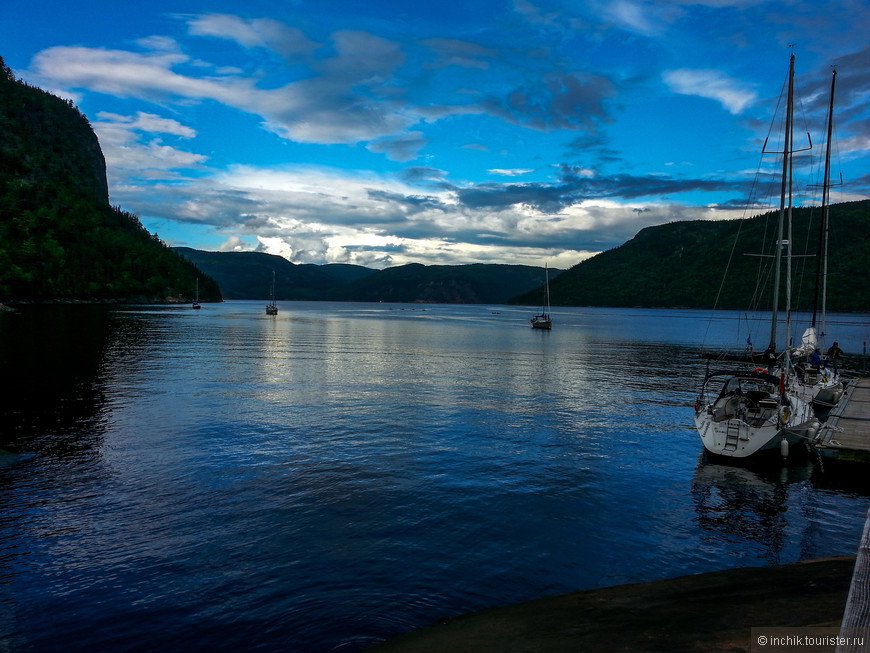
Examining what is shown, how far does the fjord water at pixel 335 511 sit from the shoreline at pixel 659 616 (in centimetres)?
130

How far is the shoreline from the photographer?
852cm

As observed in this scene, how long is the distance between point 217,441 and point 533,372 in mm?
37848

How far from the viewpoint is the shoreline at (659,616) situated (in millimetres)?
8516

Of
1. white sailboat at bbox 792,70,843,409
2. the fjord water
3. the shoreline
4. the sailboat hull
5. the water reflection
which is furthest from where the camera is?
white sailboat at bbox 792,70,843,409

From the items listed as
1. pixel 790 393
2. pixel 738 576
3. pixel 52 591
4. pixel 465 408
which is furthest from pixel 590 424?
pixel 52 591

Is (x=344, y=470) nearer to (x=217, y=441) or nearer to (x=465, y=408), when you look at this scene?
(x=217, y=441)

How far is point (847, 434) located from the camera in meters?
25.1

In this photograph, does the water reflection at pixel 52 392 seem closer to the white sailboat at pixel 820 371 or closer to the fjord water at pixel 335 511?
the fjord water at pixel 335 511

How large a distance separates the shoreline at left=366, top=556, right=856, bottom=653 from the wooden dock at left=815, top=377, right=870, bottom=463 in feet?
42.3

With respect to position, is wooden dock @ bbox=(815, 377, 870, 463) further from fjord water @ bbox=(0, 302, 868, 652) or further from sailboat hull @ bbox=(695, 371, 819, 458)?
fjord water @ bbox=(0, 302, 868, 652)

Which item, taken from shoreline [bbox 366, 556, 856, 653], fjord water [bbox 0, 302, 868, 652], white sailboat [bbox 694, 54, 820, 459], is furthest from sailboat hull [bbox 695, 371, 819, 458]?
shoreline [bbox 366, 556, 856, 653]

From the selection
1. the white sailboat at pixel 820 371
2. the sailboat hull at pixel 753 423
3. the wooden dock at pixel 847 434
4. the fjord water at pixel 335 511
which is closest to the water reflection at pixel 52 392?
the fjord water at pixel 335 511

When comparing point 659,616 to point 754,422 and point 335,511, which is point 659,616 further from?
point 754,422

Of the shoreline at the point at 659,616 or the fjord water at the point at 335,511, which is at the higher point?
the shoreline at the point at 659,616
